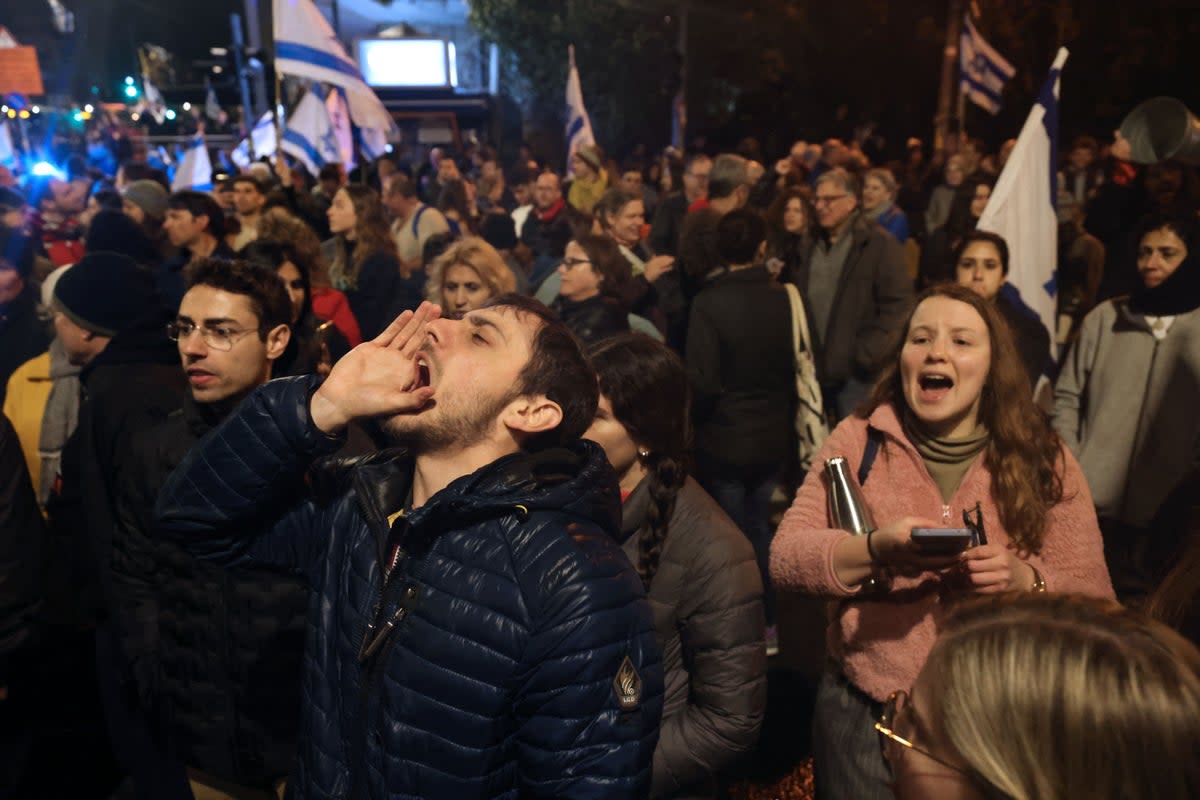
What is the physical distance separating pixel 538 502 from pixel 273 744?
1.41 m

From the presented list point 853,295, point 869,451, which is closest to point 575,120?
point 853,295

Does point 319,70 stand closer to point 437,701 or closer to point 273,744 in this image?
point 273,744

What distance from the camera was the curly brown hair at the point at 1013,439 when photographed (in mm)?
2607

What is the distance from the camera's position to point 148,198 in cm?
884

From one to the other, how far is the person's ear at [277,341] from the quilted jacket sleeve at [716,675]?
4.89 ft

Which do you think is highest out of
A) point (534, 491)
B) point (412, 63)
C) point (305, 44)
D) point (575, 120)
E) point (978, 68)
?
point (412, 63)

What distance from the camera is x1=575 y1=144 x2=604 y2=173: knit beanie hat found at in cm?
1094

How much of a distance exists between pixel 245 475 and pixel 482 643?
2.24 ft

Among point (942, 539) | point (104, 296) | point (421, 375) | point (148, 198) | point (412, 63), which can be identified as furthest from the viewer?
point (412, 63)

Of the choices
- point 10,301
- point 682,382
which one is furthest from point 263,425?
point 10,301

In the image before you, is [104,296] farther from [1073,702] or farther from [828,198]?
[828,198]

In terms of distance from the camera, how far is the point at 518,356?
2195mm

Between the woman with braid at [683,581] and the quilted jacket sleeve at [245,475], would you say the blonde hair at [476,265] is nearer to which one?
the woman with braid at [683,581]

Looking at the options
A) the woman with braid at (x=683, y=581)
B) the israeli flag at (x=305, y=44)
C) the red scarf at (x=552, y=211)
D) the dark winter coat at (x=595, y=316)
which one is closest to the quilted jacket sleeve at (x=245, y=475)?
the woman with braid at (x=683, y=581)
